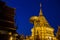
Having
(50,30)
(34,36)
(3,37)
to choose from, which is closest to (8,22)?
(3,37)

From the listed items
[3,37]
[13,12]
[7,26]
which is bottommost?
[3,37]

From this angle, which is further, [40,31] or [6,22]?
Answer: [40,31]

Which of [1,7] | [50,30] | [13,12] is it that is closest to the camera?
[1,7]

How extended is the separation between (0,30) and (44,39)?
1379 cm

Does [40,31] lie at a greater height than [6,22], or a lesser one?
greater

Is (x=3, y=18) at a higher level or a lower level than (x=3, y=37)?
higher

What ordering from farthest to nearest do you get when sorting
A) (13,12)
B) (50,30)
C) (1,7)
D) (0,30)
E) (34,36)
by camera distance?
(50,30), (34,36), (13,12), (1,7), (0,30)

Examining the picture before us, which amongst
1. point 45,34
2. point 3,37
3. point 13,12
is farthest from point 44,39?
point 3,37

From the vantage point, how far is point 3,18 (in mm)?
16438

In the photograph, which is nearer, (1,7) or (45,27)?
(1,7)

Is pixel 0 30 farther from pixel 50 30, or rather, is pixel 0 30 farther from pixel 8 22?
pixel 50 30

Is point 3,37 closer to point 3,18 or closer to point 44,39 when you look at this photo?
point 3,18

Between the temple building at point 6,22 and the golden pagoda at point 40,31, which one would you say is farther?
the golden pagoda at point 40,31

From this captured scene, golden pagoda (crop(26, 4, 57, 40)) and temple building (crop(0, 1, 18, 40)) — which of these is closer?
temple building (crop(0, 1, 18, 40))
